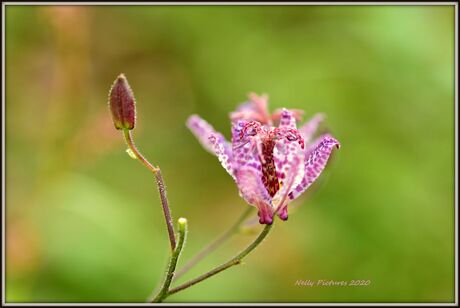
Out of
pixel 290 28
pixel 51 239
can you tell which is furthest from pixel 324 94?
pixel 51 239

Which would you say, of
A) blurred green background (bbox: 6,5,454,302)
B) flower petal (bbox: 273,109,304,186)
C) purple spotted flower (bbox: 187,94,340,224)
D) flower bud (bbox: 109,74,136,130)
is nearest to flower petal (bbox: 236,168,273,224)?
purple spotted flower (bbox: 187,94,340,224)

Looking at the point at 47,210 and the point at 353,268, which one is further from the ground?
the point at 47,210

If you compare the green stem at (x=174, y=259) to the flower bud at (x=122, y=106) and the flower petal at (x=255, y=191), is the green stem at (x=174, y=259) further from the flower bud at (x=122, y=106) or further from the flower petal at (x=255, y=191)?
the flower bud at (x=122, y=106)

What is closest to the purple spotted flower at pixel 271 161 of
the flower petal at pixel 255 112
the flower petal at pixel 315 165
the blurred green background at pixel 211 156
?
the flower petal at pixel 315 165

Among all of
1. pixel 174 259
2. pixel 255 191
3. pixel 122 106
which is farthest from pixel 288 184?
pixel 122 106

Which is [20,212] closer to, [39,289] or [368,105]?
[39,289]

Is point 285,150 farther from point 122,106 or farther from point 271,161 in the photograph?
point 122,106

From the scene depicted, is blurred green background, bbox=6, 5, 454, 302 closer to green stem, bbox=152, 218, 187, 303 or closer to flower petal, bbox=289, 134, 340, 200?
flower petal, bbox=289, 134, 340, 200
